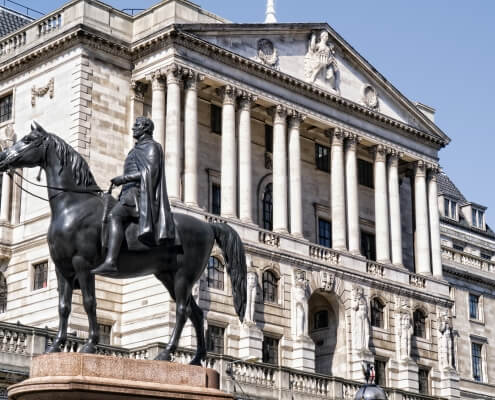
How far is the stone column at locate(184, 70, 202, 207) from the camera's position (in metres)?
54.5

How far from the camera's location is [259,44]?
59.9m

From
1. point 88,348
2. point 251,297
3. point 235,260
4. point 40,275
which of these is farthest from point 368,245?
point 88,348

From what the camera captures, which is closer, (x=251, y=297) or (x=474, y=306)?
(x=251, y=297)

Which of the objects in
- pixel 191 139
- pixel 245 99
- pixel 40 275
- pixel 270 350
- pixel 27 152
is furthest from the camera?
pixel 245 99

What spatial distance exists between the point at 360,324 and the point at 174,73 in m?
16.8

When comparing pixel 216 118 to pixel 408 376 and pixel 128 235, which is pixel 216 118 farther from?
pixel 128 235

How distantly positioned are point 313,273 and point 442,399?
9457 millimetres

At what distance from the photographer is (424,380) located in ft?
211

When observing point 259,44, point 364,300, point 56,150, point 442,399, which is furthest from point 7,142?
point 56,150

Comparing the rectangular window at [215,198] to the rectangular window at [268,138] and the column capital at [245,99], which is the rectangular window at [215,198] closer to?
the column capital at [245,99]

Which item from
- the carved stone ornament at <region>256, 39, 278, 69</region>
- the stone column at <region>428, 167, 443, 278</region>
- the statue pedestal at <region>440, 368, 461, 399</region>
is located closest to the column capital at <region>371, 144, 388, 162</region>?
the stone column at <region>428, 167, 443, 278</region>

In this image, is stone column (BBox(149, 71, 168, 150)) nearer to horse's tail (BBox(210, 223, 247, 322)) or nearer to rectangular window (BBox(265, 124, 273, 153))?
rectangular window (BBox(265, 124, 273, 153))

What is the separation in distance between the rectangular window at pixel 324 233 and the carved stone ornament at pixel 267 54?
32.5 ft

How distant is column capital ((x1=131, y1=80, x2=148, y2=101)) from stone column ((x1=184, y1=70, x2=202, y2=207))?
108 inches
